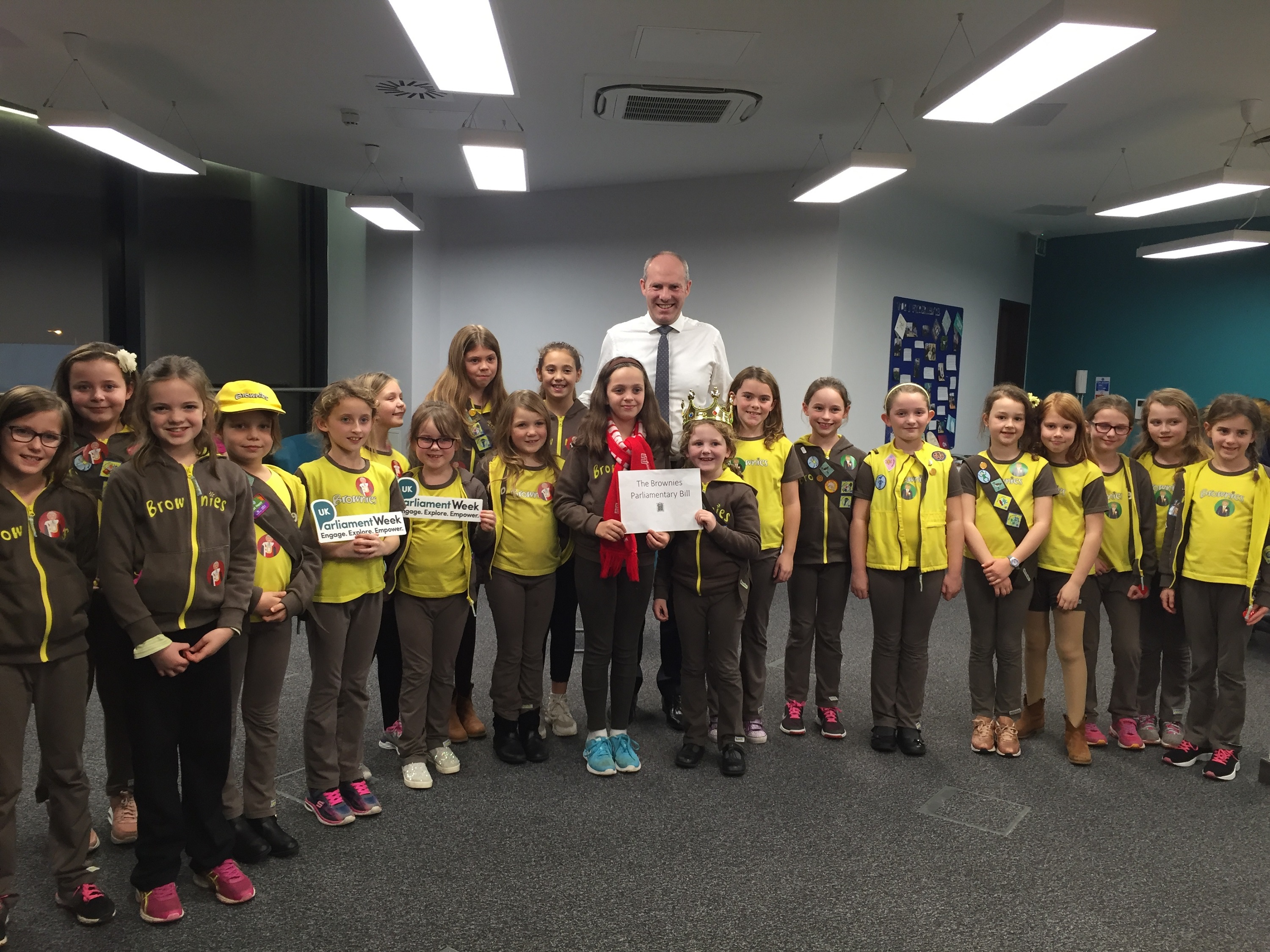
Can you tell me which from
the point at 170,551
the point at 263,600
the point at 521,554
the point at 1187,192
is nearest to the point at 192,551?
the point at 170,551

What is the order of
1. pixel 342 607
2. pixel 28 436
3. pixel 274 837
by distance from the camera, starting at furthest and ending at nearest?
pixel 342 607, pixel 274 837, pixel 28 436

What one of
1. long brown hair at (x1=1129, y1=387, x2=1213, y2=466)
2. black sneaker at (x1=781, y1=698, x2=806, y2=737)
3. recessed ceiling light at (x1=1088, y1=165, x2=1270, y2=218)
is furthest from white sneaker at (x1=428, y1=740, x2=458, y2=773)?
recessed ceiling light at (x1=1088, y1=165, x2=1270, y2=218)

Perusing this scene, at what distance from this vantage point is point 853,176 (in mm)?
5234

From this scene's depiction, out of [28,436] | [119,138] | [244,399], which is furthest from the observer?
[119,138]

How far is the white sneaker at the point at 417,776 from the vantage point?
9.32 ft

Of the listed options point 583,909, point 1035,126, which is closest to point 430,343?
point 1035,126

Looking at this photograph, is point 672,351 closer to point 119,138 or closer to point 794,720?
point 794,720

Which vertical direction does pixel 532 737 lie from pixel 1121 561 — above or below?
below

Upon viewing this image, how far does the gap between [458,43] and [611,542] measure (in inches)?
86.4

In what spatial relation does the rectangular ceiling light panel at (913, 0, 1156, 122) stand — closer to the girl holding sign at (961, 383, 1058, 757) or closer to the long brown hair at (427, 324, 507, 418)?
the girl holding sign at (961, 383, 1058, 757)

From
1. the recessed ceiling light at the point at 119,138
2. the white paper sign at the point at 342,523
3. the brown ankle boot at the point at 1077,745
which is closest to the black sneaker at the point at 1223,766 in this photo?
the brown ankle boot at the point at 1077,745

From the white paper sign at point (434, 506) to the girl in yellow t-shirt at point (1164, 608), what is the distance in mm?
2717

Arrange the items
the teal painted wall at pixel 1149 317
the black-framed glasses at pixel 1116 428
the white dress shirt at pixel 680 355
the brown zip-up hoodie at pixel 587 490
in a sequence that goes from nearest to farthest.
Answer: the brown zip-up hoodie at pixel 587 490 → the black-framed glasses at pixel 1116 428 → the white dress shirt at pixel 680 355 → the teal painted wall at pixel 1149 317

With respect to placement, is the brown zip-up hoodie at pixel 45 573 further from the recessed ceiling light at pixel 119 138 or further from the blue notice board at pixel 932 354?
the blue notice board at pixel 932 354
